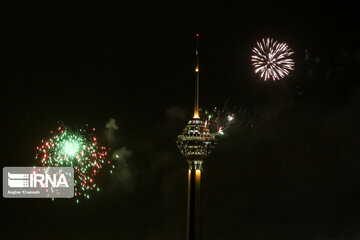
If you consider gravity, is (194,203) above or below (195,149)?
below

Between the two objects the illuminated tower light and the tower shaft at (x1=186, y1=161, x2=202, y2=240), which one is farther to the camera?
the tower shaft at (x1=186, y1=161, x2=202, y2=240)

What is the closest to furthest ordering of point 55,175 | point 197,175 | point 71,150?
point 71,150 → point 55,175 → point 197,175

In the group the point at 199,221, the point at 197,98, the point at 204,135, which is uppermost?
the point at 197,98

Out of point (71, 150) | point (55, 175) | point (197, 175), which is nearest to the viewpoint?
point (71, 150)

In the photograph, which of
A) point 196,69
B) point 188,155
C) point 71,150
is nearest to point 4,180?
point 71,150

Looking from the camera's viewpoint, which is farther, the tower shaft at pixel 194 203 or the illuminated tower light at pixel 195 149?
the tower shaft at pixel 194 203

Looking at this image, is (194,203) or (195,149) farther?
(194,203)

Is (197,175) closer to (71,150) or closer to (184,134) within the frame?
(184,134)

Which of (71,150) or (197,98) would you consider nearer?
(71,150)
